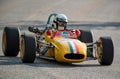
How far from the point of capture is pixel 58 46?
16781 millimetres

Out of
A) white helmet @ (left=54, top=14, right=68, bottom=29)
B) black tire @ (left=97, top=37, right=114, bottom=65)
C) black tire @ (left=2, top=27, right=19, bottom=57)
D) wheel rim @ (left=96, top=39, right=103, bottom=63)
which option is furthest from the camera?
black tire @ (left=2, top=27, right=19, bottom=57)

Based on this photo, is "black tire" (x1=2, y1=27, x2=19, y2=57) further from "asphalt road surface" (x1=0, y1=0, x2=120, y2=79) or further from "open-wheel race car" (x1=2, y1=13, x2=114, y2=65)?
"asphalt road surface" (x1=0, y1=0, x2=120, y2=79)

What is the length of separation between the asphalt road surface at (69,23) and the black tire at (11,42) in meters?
0.28

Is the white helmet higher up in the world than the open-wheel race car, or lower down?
higher up

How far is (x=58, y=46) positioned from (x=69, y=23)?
67.0 ft

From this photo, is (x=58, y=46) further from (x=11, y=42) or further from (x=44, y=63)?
(x=11, y=42)

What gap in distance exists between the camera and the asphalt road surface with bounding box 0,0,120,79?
1441 cm

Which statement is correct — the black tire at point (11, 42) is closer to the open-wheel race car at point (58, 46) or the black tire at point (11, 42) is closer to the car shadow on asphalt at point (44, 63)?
the open-wheel race car at point (58, 46)

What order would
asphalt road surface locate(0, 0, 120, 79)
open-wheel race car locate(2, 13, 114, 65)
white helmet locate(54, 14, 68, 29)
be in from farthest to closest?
white helmet locate(54, 14, 68, 29) → open-wheel race car locate(2, 13, 114, 65) → asphalt road surface locate(0, 0, 120, 79)

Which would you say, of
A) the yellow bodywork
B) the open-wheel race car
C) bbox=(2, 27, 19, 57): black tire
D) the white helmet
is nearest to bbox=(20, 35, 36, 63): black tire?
the open-wheel race car

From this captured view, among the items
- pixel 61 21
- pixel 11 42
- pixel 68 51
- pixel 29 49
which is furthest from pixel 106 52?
pixel 11 42

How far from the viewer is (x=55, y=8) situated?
4853cm

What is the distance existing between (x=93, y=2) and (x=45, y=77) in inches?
1634

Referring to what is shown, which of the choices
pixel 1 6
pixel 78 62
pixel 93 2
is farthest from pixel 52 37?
pixel 93 2
